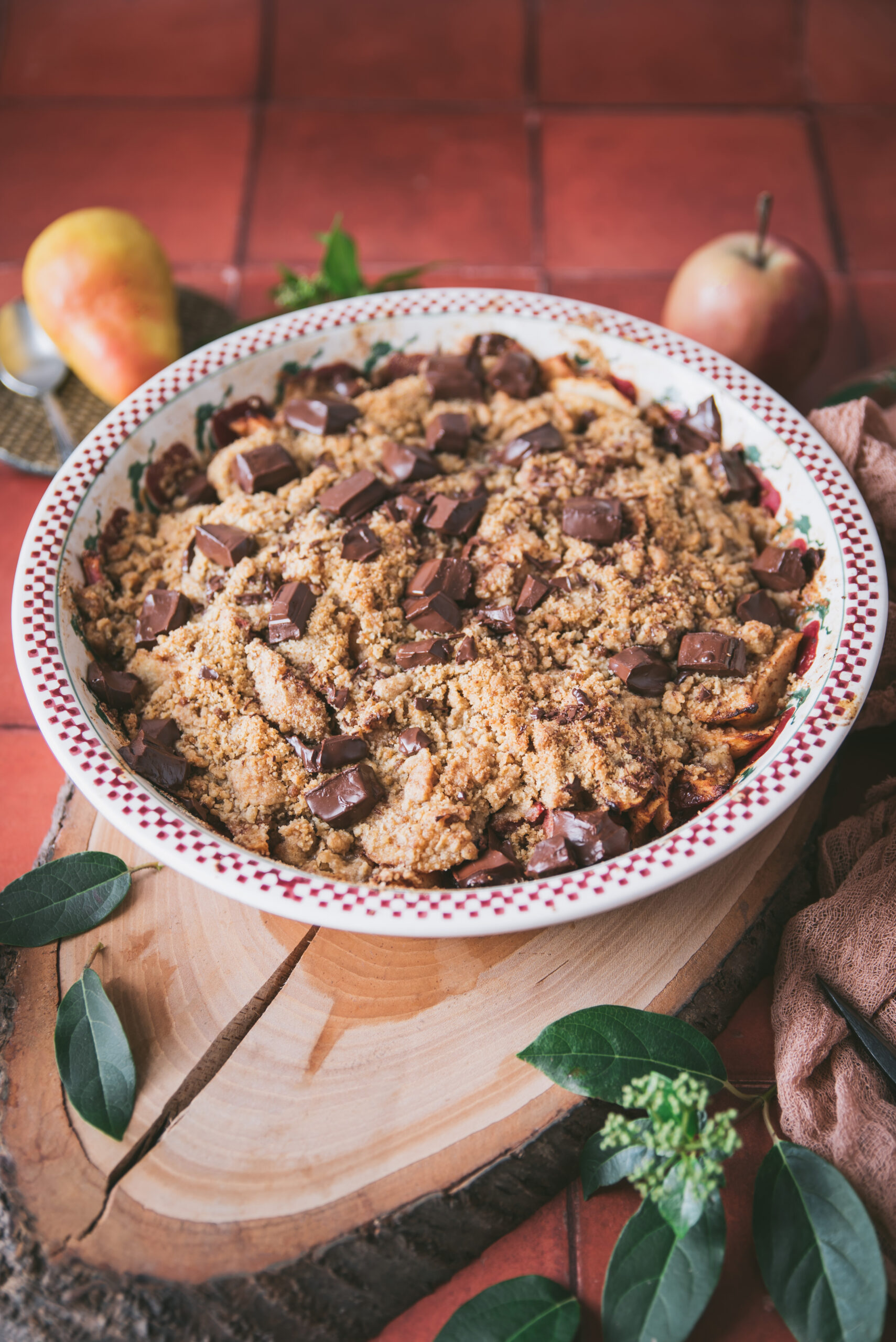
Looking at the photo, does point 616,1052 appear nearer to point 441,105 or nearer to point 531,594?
point 531,594

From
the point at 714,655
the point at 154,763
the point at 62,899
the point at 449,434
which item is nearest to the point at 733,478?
the point at 714,655

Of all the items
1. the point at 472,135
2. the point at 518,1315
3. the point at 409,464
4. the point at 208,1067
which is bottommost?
the point at 518,1315

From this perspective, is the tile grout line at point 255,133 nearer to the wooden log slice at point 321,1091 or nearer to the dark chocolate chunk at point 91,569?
the dark chocolate chunk at point 91,569

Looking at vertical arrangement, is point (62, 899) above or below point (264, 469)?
below

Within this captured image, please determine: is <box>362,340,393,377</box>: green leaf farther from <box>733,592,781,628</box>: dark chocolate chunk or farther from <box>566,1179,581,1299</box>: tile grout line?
<box>566,1179,581,1299</box>: tile grout line

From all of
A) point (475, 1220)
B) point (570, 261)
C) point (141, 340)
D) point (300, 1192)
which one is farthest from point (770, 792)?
point (570, 261)

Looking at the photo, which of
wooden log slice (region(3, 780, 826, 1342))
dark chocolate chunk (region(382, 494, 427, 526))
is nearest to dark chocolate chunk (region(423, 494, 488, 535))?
dark chocolate chunk (region(382, 494, 427, 526))
